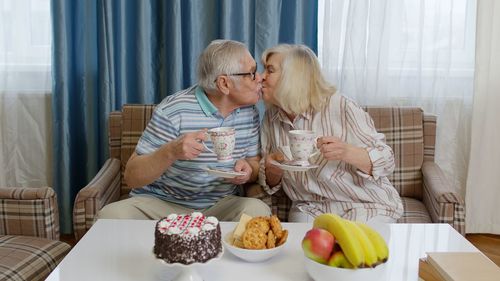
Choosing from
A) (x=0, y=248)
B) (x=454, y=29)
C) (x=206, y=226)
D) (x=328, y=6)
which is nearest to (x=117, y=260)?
(x=206, y=226)

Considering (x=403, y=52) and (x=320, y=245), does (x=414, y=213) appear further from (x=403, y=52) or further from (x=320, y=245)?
(x=320, y=245)

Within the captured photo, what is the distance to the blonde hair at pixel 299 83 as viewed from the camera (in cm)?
221

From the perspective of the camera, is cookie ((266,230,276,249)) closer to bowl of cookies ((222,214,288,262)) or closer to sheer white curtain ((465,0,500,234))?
bowl of cookies ((222,214,288,262))

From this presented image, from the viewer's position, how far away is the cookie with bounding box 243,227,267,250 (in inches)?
61.3

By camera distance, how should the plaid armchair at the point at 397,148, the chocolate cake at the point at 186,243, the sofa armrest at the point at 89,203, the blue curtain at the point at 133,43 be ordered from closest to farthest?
the chocolate cake at the point at 186,243, the sofa armrest at the point at 89,203, the plaid armchair at the point at 397,148, the blue curtain at the point at 133,43

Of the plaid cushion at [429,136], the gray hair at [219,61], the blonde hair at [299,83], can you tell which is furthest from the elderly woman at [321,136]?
the plaid cushion at [429,136]

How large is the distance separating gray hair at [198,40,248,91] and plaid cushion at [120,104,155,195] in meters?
0.50

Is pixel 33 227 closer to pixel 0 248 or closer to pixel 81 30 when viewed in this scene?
pixel 0 248

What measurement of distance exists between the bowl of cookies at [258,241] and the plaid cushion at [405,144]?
1155mm

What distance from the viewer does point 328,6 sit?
9.54 feet

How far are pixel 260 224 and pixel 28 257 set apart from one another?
2.69ft

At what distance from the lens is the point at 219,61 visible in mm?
2229

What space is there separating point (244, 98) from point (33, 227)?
883 millimetres

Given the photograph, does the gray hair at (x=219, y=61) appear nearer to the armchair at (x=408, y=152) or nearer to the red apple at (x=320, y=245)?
the armchair at (x=408, y=152)
